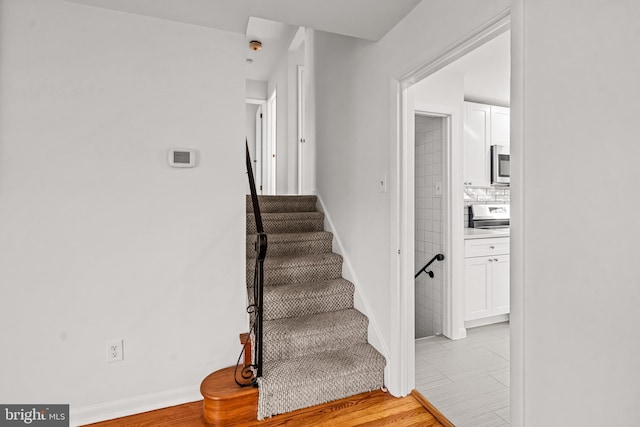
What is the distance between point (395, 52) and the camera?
2018 mm

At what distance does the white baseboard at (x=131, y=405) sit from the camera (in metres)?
1.86

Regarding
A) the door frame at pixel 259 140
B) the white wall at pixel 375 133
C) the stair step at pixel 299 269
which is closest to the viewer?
the white wall at pixel 375 133

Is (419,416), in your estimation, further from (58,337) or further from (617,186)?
(58,337)

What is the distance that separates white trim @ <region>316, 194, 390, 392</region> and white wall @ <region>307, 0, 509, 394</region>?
0.04 m

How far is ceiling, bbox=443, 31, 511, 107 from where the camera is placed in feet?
8.58

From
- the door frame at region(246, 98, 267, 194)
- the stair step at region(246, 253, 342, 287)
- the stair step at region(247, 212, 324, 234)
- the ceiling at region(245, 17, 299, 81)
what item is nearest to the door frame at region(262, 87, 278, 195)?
the door frame at region(246, 98, 267, 194)

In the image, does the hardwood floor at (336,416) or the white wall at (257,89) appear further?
the white wall at (257,89)

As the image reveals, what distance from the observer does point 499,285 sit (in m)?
3.24

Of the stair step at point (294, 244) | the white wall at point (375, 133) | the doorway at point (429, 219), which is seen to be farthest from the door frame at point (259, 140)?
the doorway at point (429, 219)

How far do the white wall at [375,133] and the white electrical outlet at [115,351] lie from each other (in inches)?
63.7

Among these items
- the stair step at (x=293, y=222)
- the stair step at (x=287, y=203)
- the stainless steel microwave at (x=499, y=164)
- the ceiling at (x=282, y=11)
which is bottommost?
the stair step at (x=293, y=222)

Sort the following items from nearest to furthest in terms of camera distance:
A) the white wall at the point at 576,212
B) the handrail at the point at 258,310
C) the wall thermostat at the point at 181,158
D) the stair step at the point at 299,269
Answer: the white wall at the point at 576,212, the handrail at the point at 258,310, the wall thermostat at the point at 181,158, the stair step at the point at 299,269

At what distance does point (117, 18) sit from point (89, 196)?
1049mm

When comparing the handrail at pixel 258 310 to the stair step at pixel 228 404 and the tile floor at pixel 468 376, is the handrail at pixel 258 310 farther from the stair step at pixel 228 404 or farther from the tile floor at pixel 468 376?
Result: the tile floor at pixel 468 376
